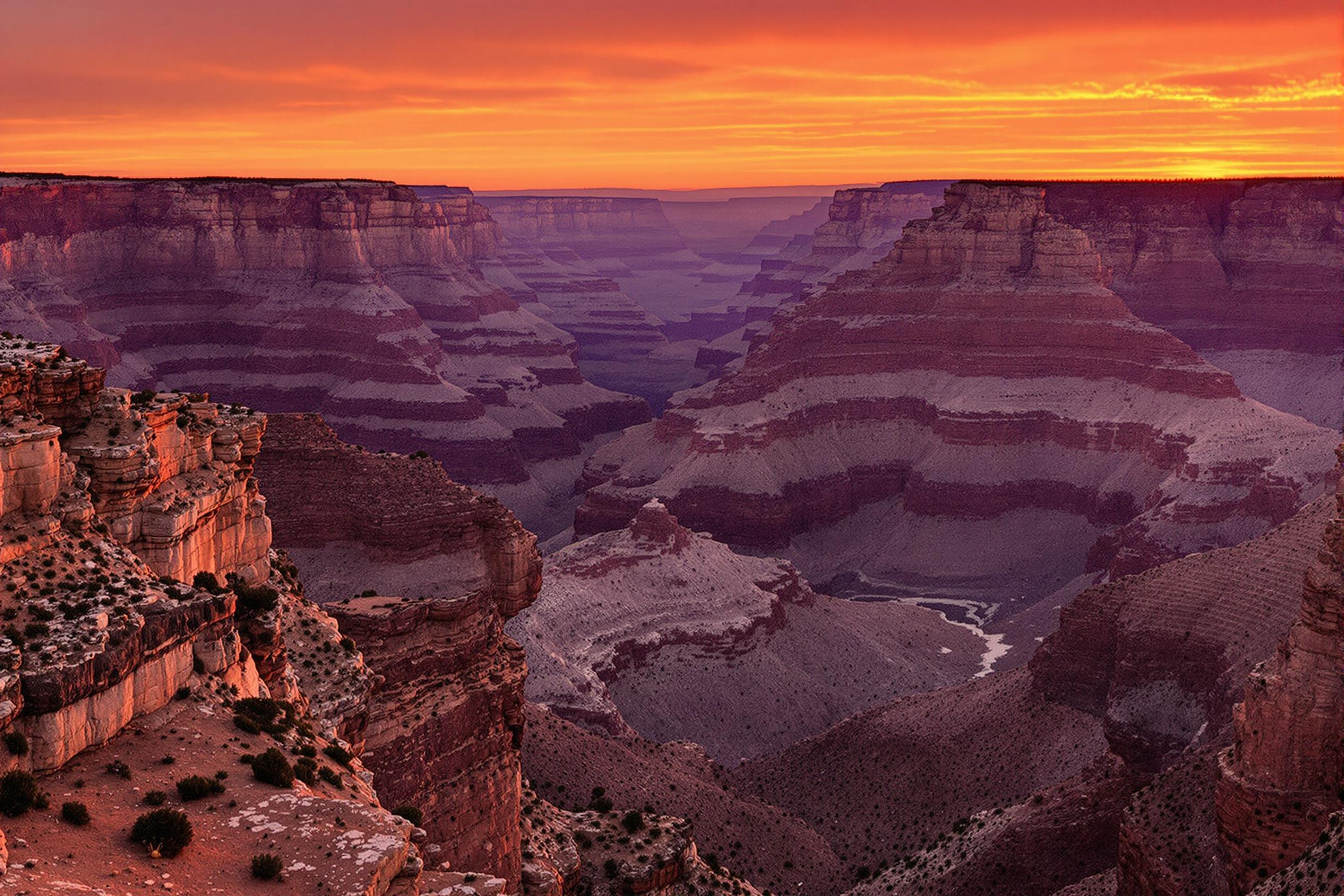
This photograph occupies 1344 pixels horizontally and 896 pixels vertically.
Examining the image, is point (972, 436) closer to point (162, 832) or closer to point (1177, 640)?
point (1177, 640)

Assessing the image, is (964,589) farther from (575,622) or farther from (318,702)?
(318,702)

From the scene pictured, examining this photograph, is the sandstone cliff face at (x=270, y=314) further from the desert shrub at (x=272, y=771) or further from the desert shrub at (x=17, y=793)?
the desert shrub at (x=17, y=793)

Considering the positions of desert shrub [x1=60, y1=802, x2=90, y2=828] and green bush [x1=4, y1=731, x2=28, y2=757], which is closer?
desert shrub [x1=60, y1=802, x2=90, y2=828]

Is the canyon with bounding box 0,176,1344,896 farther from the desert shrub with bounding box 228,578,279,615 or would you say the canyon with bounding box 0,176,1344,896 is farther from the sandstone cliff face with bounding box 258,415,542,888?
the desert shrub with bounding box 228,578,279,615

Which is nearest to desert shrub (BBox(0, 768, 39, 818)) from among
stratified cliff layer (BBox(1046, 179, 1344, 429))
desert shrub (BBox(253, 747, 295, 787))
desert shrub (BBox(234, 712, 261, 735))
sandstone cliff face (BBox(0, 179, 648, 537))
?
desert shrub (BBox(253, 747, 295, 787))

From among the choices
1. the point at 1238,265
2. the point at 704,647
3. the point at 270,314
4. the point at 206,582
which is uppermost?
the point at 1238,265

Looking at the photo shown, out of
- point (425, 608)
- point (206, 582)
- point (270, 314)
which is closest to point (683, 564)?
point (425, 608)
